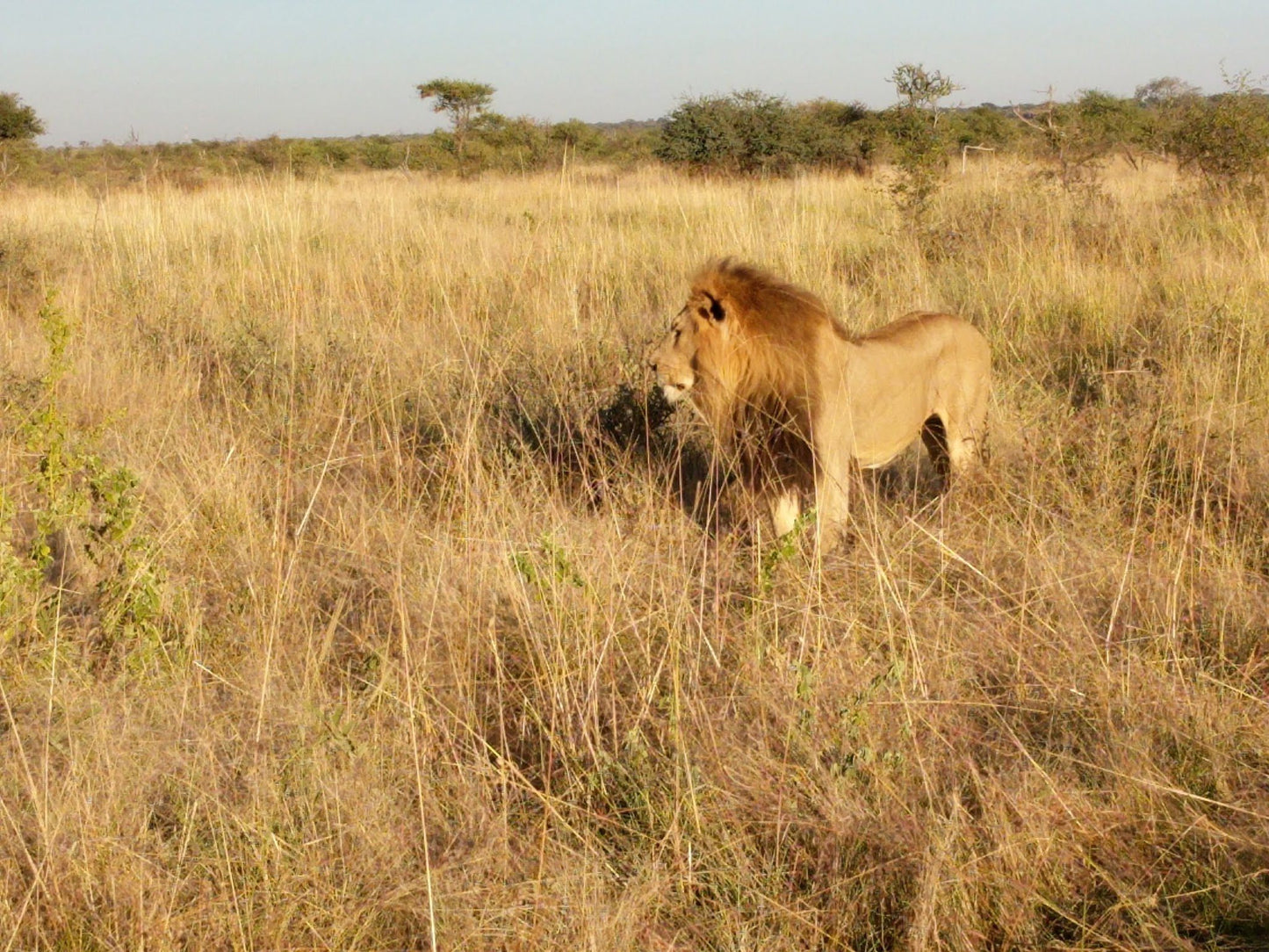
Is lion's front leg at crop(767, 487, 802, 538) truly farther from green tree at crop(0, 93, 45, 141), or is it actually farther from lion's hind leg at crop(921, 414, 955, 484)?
green tree at crop(0, 93, 45, 141)

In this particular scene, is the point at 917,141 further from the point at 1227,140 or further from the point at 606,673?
the point at 606,673

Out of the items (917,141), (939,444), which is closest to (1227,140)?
(917,141)

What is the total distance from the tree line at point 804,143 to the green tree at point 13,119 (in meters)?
0.03

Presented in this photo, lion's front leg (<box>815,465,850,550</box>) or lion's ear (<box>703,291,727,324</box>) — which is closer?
lion's front leg (<box>815,465,850,550</box>)

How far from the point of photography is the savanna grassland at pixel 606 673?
2.16m

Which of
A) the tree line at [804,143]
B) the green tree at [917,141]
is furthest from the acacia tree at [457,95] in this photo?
the green tree at [917,141]

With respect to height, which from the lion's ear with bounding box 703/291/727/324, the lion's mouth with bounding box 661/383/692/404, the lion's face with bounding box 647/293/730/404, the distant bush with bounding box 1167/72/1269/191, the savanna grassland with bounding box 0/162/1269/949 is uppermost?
the distant bush with bounding box 1167/72/1269/191

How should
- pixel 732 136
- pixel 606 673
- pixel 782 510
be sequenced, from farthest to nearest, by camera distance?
1. pixel 732 136
2. pixel 782 510
3. pixel 606 673

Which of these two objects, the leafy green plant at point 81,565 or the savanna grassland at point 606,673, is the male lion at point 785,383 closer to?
the savanna grassland at point 606,673

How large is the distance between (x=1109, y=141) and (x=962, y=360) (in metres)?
8.35

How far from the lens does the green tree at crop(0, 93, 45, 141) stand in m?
23.5

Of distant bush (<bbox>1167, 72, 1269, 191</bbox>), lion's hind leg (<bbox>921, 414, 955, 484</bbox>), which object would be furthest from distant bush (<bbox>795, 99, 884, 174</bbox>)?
lion's hind leg (<bbox>921, 414, 955, 484</bbox>)

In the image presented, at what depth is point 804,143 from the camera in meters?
21.0

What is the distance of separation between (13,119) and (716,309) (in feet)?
80.6
